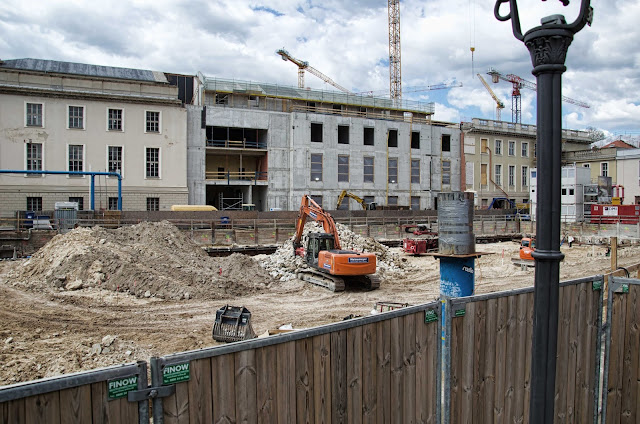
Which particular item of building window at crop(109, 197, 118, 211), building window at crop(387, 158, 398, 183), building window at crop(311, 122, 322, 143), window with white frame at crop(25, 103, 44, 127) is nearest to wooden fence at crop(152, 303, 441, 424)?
building window at crop(109, 197, 118, 211)

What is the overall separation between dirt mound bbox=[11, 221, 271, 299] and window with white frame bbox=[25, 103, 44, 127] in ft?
79.7

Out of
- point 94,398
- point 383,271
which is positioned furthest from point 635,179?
point 94,398

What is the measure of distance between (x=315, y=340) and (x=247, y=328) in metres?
9.22

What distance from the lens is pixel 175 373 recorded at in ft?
10.6

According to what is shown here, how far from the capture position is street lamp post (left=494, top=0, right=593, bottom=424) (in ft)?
10.6

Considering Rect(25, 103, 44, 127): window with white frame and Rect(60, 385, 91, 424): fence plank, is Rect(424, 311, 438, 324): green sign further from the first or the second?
Rect(25, 103, 44, 127): window with white frame

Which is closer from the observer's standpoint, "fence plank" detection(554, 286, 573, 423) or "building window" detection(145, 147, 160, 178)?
"fence plank" detection(554, 286, 573, 423)

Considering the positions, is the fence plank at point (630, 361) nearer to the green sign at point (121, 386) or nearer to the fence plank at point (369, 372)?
the fence plank at point (369, 372)

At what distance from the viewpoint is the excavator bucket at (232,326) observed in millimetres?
12625

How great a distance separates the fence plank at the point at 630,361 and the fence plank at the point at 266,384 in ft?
15.0

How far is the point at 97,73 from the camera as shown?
1884 inches

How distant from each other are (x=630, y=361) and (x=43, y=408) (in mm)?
6253

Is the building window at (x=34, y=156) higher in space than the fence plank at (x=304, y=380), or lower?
higher

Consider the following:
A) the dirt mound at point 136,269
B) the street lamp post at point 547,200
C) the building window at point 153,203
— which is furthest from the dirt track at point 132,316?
the building window at point 153,203
